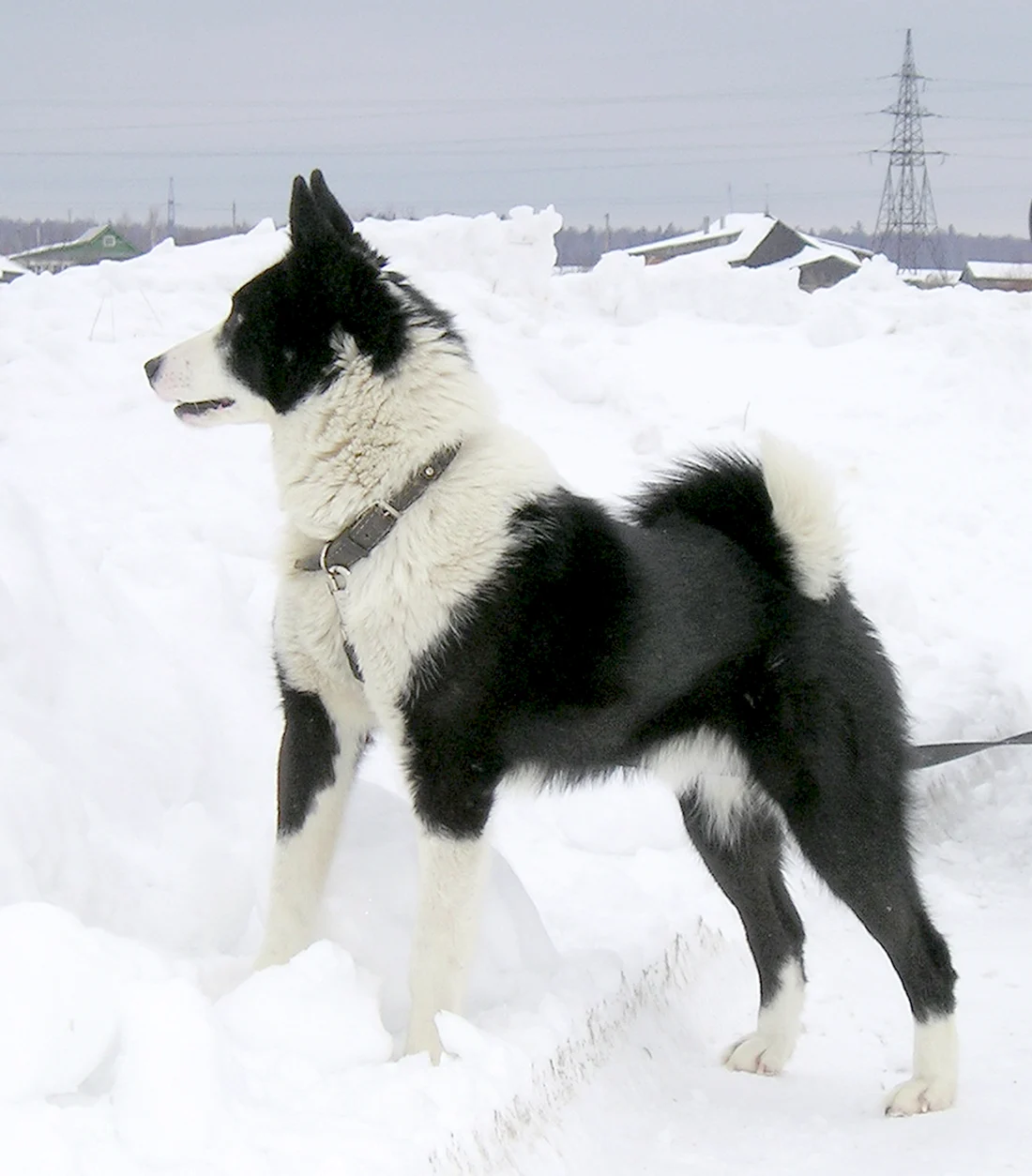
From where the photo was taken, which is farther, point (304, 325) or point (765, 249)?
point (765, 249)

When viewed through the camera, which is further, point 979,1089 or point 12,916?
point 979,1089

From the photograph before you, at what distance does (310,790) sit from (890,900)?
4.70ft

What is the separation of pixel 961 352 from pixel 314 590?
8528mm

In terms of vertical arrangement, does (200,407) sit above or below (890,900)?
above

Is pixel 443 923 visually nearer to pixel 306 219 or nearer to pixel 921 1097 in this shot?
pixel 921 1097

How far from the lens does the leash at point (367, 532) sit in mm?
3263

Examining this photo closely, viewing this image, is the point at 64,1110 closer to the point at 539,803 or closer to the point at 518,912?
the point at 518,912

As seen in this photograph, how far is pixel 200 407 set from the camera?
3494 millimetres

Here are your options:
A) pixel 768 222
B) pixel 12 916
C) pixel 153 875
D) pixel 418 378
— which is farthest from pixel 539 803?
pixel 768 222

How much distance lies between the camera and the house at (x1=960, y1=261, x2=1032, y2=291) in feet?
128

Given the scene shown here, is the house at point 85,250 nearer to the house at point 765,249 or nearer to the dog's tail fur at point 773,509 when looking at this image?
the house at point 765,249

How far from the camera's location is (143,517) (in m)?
5.72

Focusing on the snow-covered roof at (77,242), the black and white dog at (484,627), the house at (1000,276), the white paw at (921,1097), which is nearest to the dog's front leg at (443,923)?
the black and white dog at (484,627)

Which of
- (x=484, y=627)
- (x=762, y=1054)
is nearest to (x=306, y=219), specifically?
(x=484, y=627)
